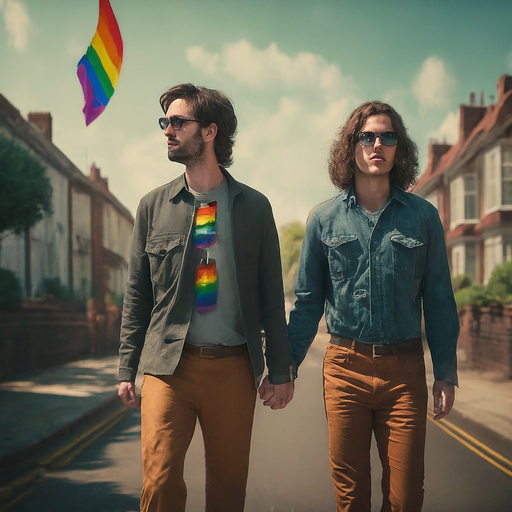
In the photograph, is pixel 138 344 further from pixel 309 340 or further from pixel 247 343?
pixel 309 340

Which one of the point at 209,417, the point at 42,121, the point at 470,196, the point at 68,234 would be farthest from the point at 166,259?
the point at 470,196

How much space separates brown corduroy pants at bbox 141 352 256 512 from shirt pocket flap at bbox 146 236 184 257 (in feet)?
1.64

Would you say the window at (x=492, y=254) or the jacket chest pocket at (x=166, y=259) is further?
the window at (x=492, y=254)

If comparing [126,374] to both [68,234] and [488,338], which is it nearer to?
[488,338]

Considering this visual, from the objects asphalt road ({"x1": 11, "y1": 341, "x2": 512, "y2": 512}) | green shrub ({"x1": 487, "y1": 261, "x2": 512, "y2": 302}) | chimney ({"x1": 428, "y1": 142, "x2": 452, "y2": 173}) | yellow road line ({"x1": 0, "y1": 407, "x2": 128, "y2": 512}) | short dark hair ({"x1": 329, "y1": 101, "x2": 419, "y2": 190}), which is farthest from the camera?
chimney ({"x1": 428, "y1": 142, "x2": 452, "y2": 173})

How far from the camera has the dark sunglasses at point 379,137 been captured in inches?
119

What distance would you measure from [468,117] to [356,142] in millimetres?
14805

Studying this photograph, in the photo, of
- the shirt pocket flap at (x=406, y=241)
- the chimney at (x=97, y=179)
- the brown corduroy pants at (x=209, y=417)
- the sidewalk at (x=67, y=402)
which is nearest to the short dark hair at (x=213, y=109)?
the shirt pocket flap at (x=406, y=241)

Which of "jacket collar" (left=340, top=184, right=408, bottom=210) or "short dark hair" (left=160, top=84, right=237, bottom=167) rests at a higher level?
"short dark hair" (left=160, top=84, right=237, bottom=167)

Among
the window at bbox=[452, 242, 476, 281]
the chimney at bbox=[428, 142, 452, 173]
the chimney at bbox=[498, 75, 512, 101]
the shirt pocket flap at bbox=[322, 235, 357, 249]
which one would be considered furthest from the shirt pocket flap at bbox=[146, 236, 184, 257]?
the chimney at bbox=[428, 142, 452, 173]

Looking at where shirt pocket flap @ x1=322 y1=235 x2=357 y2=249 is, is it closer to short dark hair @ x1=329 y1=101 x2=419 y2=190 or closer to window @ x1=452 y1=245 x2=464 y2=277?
short dark hair @ x1=329 y1=101 x2=419 y2=190

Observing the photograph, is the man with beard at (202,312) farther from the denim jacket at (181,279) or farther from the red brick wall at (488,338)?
the red brick wall at (488,338)

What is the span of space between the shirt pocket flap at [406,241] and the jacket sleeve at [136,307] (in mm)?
→ 1205

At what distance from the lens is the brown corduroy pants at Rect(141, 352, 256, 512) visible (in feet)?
8.57
